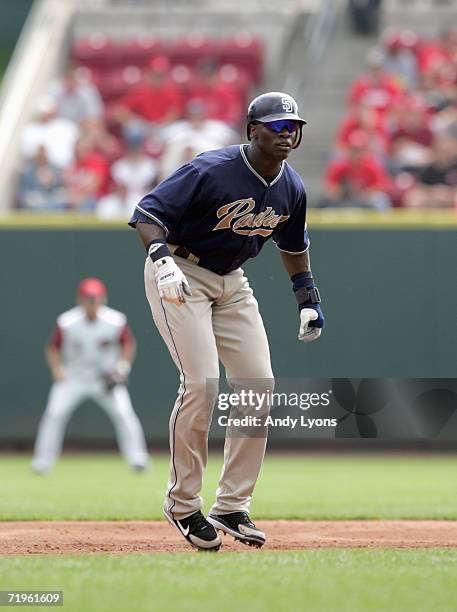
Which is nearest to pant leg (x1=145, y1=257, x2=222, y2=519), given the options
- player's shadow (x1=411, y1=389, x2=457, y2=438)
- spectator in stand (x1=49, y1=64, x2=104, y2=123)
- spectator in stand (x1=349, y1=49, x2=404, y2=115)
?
player's shadow (x1=411, y1=389, x2=457, y2=438)

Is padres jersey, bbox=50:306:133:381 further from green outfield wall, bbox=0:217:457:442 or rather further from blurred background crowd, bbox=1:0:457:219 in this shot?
A: blurred background crowd, bbox=1:0:457:219

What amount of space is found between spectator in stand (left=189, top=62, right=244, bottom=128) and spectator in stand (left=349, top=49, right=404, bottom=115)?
4.74 feet

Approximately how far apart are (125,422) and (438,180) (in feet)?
13.9

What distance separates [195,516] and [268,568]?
2.53ft

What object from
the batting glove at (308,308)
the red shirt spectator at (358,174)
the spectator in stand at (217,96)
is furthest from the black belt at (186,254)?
the spectator in stand at (217,96)

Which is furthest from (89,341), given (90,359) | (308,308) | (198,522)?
(198,522)

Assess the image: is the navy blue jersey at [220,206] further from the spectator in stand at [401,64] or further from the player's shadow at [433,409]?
the spectator in stand at [401,64]

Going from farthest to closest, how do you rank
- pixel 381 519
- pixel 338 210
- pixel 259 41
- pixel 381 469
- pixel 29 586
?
pixel 259 41, pixel 338 210, pixel 381 469, pixel 381 519, pixel 29 586

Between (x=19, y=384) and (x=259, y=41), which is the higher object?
(x=259, y=41)

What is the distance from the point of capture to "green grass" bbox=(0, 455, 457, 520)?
8.31 m

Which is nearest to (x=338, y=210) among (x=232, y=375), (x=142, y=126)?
(x=142, y=126)

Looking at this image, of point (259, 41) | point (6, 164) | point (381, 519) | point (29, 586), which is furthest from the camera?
point (259, 41)

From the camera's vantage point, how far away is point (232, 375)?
6.23 metres

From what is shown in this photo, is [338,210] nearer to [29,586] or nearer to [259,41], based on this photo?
[259,41]
